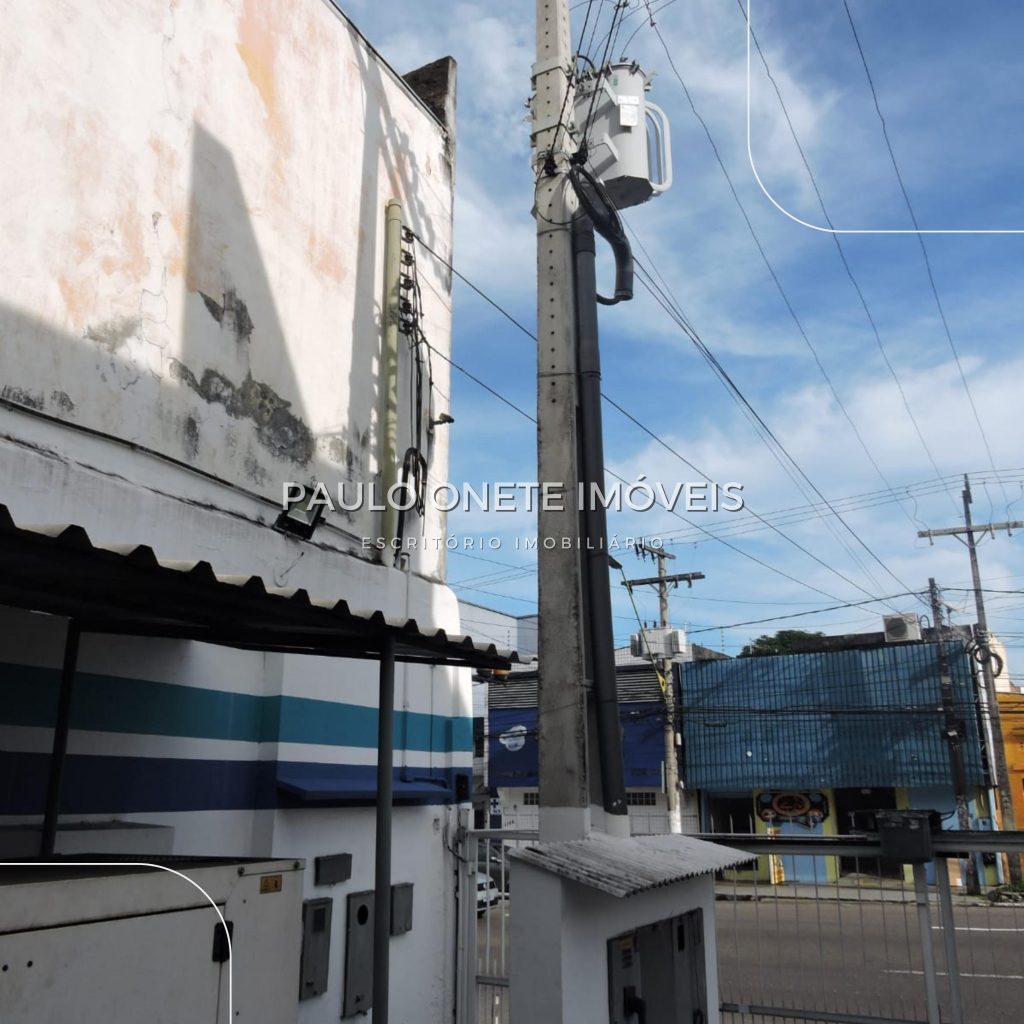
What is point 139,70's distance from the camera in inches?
270

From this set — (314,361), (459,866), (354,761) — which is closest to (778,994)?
(459,866)

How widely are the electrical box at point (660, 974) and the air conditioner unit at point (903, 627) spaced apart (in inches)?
867

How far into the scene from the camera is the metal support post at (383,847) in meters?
4.86

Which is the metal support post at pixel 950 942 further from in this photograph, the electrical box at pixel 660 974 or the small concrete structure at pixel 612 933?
the electrical box at pixel 660 974

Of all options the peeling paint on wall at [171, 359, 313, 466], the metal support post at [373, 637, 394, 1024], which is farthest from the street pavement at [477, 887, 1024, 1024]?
the peeling paint on wall at [171, 359, 313, 466]

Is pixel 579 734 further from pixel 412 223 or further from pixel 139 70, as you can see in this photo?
pixel 412 223

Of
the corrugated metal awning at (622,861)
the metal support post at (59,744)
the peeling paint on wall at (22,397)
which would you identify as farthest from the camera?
the peeling paint on wall at (22,397)

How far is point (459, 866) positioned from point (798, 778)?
1789 cm

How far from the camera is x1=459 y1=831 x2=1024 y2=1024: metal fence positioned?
6.93 meters

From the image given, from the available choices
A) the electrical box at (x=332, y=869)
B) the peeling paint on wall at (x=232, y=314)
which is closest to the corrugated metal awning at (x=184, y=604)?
the electrical box at (x=332, y=869)

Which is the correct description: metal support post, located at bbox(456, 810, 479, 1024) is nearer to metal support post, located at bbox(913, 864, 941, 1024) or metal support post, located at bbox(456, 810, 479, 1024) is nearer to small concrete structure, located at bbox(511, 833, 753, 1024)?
small concrete structure, located at bbox(511, 833, 753, 1024)

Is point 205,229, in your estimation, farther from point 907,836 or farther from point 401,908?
point 907,836

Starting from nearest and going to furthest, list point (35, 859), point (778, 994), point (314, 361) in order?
point (35, 859), point (314, 361), point (778, 994)

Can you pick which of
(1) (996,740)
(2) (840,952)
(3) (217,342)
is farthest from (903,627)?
(3) (217,342)
